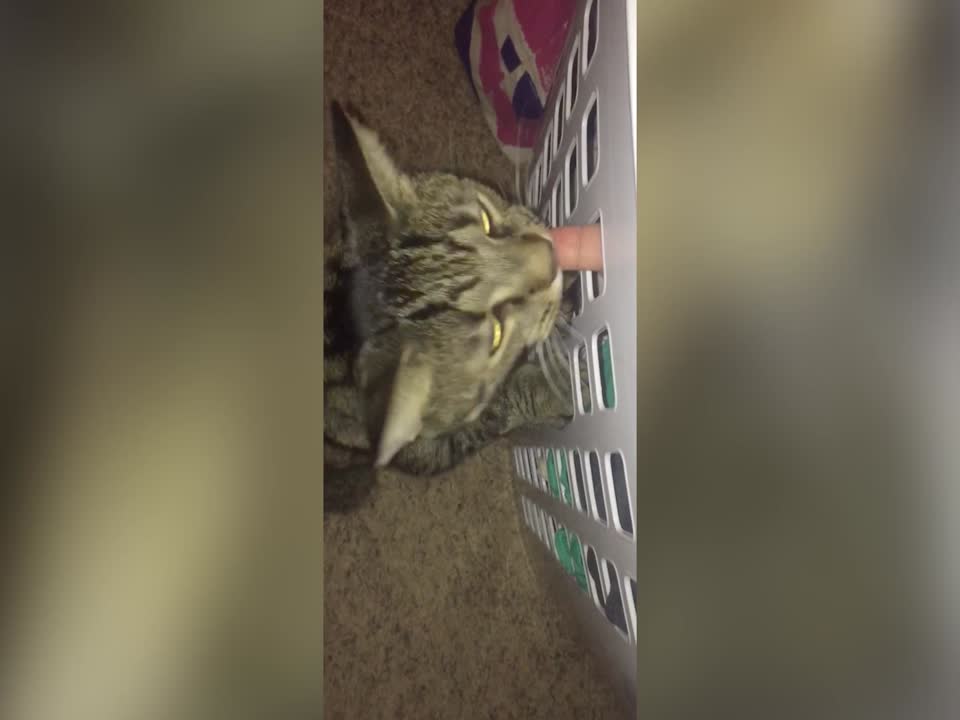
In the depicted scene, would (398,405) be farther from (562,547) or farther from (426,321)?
(562,547)

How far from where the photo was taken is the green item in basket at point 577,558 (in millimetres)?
604

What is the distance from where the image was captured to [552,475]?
2.00ft

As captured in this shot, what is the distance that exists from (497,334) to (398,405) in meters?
0.12

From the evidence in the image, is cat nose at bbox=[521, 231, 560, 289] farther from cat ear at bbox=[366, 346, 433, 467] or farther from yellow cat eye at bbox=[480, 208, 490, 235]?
cat ear at bbox=[366, 346, 433, 467]

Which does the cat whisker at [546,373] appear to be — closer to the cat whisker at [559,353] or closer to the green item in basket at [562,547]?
the cat whisker at [559,353]

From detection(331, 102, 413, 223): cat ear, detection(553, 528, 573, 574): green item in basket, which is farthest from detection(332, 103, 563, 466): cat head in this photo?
detection(553, 528, 573, 574): green item in basket

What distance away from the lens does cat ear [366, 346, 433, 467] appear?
1.89ft

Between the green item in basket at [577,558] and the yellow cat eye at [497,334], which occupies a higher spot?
the yellow cat eye at [497,334]

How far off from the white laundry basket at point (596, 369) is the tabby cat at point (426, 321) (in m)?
0.03

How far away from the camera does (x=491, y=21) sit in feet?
1.98
